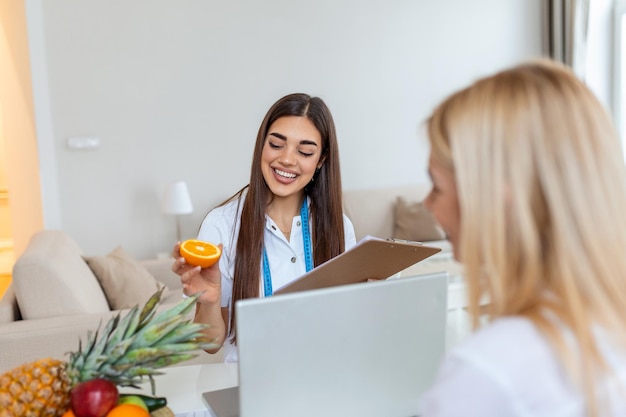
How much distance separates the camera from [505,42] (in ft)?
17.0

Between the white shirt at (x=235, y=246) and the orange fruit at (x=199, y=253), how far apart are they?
319mm

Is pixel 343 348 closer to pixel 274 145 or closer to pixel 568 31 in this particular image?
pixel 274 145

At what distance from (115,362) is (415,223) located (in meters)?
3.80

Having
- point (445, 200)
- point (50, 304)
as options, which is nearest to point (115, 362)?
point (445, 200)

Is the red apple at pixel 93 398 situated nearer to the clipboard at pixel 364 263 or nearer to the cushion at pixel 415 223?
the clipboard at pixel 364 263

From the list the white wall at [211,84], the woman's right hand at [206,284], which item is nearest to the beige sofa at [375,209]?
the white wall at [211,84]

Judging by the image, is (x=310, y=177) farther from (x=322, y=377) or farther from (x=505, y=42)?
(x=505, y=42)

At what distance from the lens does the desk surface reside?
1.27m

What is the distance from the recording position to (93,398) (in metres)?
0.99

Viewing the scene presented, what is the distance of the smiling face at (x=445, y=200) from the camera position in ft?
2.67

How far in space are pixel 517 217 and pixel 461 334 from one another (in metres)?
2.96

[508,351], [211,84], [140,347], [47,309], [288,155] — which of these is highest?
[211,84]

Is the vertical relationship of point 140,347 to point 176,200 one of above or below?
above

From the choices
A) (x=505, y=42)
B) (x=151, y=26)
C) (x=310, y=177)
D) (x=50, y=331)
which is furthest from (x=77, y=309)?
(x=505, y=42)
